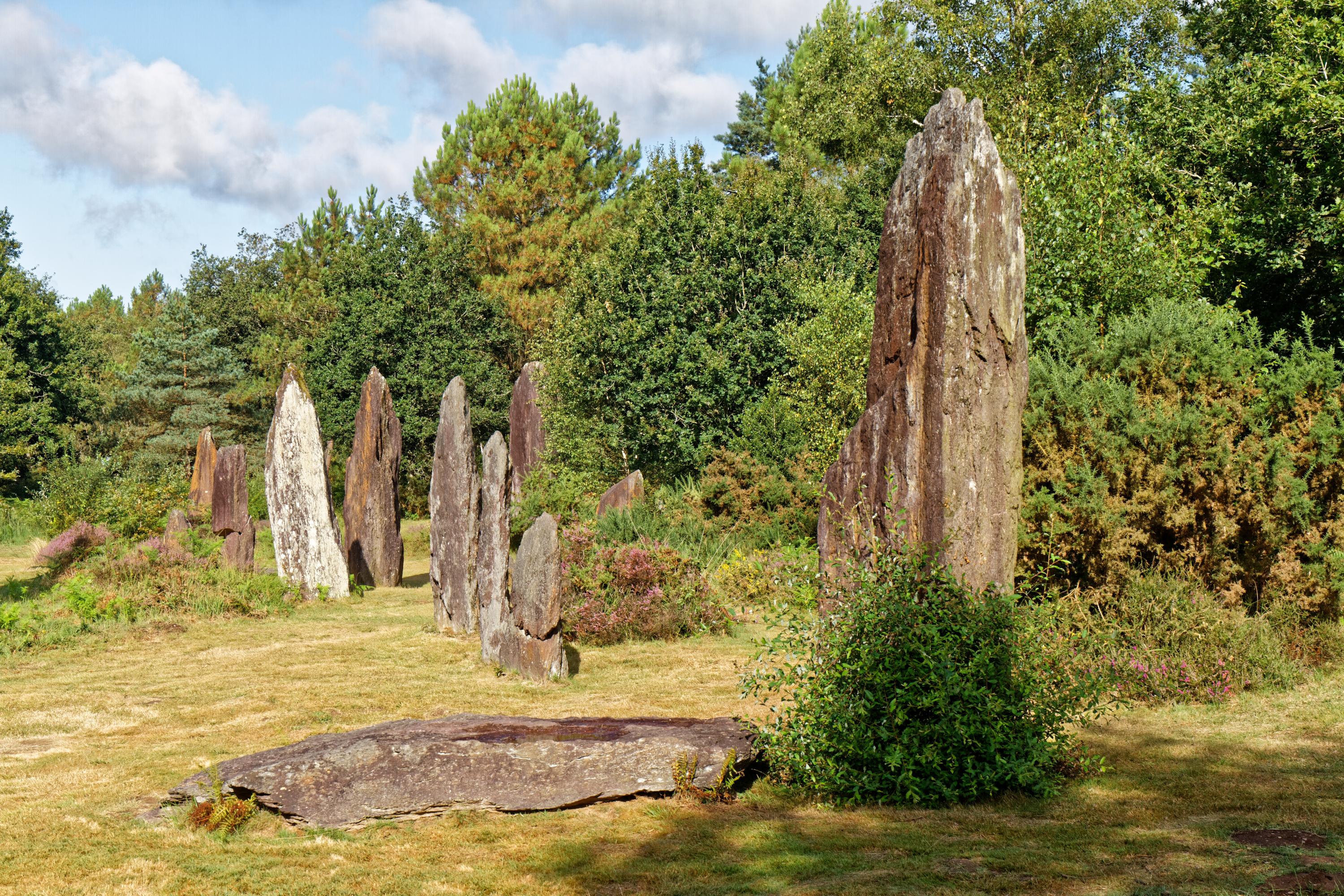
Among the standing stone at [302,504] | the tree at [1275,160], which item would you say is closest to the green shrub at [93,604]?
the standing stone at [302,504]

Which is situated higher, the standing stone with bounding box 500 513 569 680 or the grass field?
the standing stone with bounding box 500 513 569 680

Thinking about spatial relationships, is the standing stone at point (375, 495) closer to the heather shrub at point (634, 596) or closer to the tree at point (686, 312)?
the tree at point (686, 312)

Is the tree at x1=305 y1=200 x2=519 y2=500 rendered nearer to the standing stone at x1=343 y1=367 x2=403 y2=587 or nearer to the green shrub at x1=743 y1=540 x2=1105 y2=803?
the standing stone at x1=343 y1=367 x2=403 y2=587

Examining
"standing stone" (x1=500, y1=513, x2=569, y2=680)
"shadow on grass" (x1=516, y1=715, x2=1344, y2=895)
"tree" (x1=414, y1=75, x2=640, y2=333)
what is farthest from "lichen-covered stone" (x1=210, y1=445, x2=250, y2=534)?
"tree" (x1=414, y1=75, x2=640, y2=333)

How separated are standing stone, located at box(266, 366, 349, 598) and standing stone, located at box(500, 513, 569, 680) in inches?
305

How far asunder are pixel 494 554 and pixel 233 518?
8373 mm

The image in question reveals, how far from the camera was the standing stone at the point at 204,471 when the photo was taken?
26.9 m

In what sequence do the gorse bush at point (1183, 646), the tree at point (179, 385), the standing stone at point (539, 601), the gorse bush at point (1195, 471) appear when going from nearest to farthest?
the gorse bush at point (1183, 646) → the gorse bush at point (1195, 471) → the standing stone at point (539, 601) → the tree at point (179, 385)

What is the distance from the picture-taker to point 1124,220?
15406mm

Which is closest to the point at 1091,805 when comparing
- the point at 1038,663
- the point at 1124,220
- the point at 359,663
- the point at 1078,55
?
the point at 1038,663

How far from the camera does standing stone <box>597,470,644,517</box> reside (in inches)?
734

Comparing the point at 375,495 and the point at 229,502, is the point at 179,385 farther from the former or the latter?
the point at 229,502

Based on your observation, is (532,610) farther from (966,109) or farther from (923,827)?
(966,109)

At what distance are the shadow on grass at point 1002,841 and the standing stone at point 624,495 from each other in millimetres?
11315
